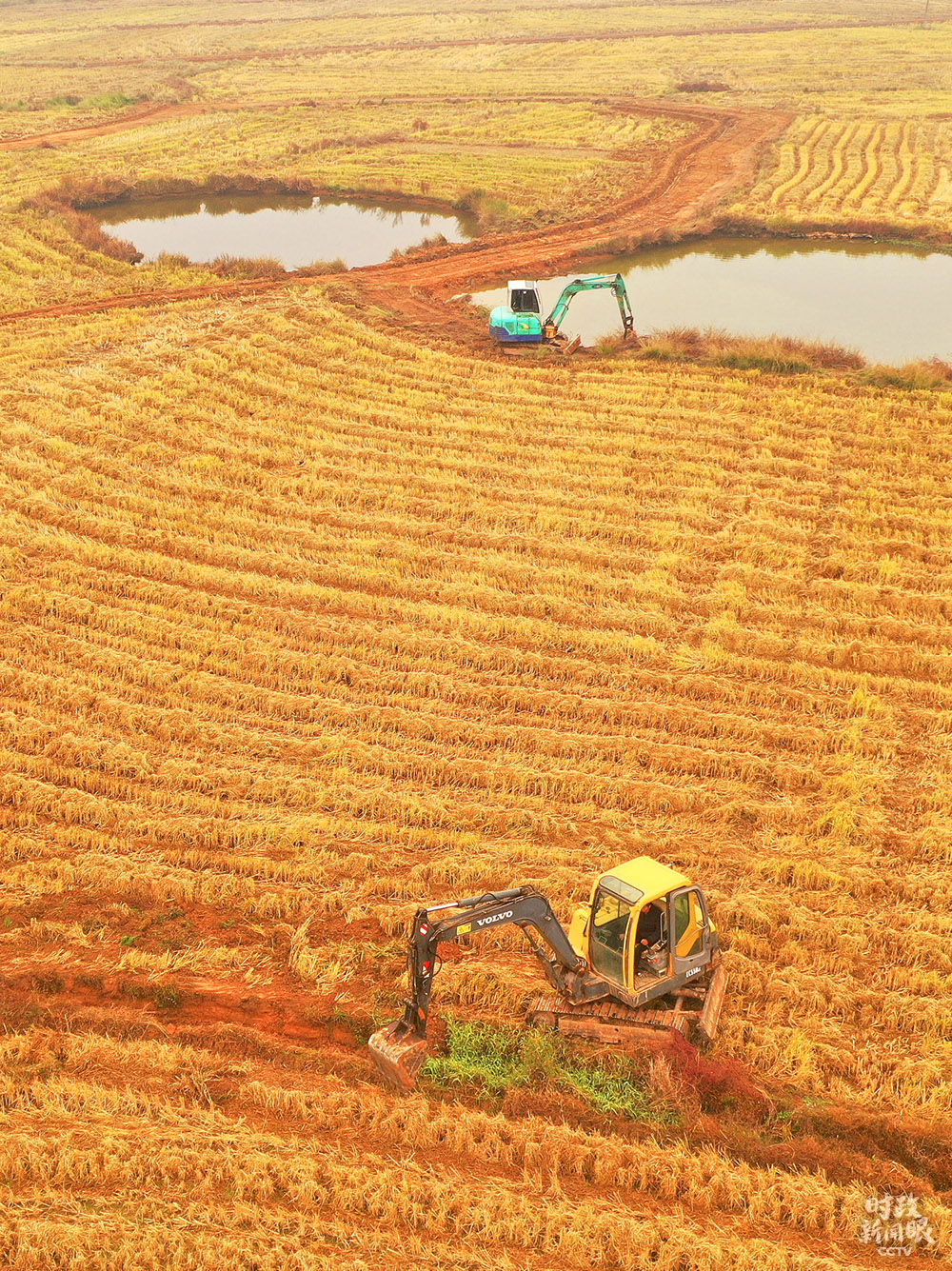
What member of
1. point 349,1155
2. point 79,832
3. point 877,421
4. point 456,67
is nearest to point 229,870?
point 79,832

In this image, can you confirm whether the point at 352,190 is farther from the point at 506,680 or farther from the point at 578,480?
the point at 506,680

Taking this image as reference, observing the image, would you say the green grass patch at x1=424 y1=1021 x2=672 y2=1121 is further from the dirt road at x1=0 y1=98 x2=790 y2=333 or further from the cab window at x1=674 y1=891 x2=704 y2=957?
the dirt road at x1=0 y1=98 x2=790 y2=333

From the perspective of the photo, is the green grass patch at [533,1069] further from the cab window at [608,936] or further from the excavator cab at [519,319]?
the excavator cab at [519,319]

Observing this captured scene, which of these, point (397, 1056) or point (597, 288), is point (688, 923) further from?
point (597, 288)

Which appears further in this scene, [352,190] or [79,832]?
[352,190]

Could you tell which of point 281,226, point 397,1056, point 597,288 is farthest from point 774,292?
point 397,1056

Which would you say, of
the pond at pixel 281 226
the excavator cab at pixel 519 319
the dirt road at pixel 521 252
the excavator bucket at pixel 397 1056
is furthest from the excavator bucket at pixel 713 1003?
the pond at pixel 281 226
